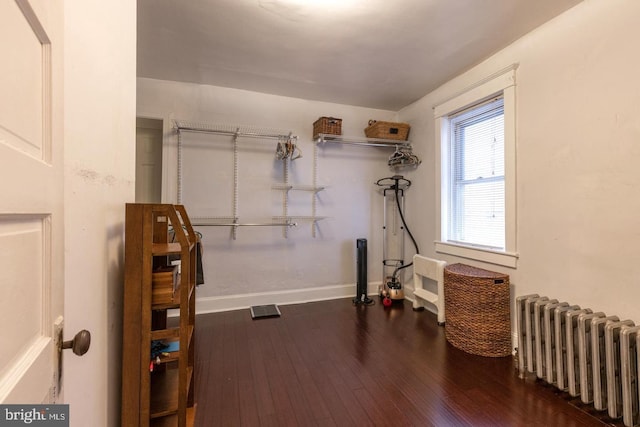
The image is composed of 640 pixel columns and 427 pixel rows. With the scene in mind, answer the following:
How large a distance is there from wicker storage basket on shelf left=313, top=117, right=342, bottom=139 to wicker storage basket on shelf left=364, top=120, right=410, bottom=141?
465 mm

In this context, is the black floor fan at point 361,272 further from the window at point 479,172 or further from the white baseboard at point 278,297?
the window at point 479,172

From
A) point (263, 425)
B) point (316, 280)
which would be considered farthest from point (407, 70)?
point (263, 425)

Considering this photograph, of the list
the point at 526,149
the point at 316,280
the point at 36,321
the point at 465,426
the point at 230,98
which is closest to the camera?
the point at 36,321

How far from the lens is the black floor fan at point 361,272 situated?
143 inches

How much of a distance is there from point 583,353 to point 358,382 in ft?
4.53

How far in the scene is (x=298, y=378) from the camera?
204 cm

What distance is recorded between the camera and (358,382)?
1.99 metres

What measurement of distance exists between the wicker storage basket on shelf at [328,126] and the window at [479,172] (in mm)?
1152

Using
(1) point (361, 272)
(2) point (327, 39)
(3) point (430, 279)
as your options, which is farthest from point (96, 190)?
(3) point (430, 279)

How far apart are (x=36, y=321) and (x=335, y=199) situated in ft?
11.1

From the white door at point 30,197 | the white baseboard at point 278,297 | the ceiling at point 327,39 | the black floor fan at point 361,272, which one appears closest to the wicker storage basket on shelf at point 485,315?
the black floor fan at point 361,272

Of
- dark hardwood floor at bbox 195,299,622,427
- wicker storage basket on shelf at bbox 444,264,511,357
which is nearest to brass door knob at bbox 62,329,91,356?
dark hardwood floor at bbox 195,299,622,427

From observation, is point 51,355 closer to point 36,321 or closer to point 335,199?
point 36,321

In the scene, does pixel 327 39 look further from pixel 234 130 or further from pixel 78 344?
pixel 78 344
